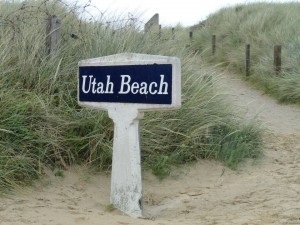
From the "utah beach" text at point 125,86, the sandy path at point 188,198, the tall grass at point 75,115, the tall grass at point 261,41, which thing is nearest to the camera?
the sandy path at point 188,198

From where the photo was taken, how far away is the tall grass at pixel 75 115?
4895mm

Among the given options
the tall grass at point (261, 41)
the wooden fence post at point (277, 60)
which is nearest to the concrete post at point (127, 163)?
the tall grass at point (261, 41)

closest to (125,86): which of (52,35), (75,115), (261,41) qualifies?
(75,115)

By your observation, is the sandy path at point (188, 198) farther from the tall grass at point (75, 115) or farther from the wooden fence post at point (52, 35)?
the wooden fence post at point (52, 35)

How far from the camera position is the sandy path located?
4.05 metres

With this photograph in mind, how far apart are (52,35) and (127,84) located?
1.95 m

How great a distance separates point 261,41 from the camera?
47.4 ft

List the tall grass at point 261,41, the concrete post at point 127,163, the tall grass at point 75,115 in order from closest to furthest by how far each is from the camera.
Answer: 1. the concrete post at point 127,163
2. the tall grass at point 75,115
3. the tall grass at point 261,41

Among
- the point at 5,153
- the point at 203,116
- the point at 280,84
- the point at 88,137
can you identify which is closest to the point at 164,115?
the point at 203,116

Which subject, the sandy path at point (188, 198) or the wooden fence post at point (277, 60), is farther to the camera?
the wooden fence post at point (277, 60)

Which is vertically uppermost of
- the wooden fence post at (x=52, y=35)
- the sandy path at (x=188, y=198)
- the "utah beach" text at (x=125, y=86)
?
the wooden fence post at (x=52, y=35)

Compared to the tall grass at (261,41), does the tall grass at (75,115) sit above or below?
below

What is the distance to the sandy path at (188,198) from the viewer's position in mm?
4055

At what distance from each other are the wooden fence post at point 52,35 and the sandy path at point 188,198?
1556 millimetres
